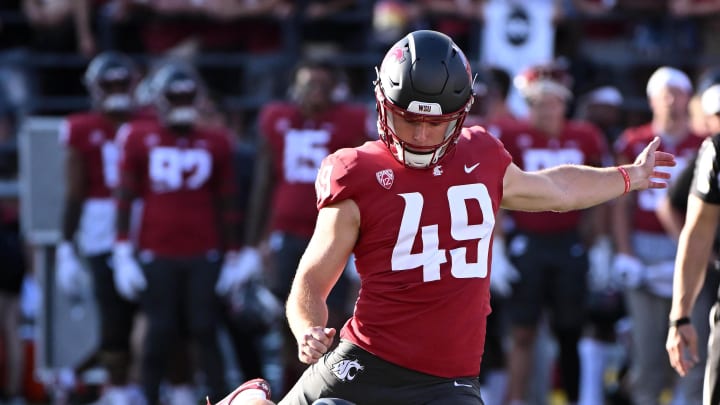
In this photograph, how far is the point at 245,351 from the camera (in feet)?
29.1

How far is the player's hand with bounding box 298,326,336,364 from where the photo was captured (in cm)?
388

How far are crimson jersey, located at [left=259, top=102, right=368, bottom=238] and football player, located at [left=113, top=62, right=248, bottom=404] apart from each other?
1.05 feet

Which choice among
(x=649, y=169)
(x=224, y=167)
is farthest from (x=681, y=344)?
(x=224, y=167)

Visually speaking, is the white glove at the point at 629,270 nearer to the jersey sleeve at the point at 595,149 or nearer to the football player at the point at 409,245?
the jersey sleeve at the point at 595,149

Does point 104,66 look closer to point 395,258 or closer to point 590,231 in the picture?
point 590,231

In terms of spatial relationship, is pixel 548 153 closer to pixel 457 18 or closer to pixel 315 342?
pixel 457 18

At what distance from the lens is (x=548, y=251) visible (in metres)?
7.93

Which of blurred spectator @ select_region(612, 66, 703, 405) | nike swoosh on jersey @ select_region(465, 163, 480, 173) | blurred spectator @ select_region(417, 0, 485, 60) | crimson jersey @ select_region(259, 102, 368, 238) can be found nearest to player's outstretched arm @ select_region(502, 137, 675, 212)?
nike swoosh on jersey @ select_region(465, 163, 480, 173)

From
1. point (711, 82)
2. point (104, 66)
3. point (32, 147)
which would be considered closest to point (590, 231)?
point (711, 82)

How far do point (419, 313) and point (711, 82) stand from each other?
3.36 meters

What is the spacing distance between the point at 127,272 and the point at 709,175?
403 centimetres

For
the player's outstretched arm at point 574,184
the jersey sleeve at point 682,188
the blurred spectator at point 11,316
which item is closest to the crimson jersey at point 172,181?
the blurred spectator at point 11,316

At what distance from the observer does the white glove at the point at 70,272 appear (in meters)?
8.62

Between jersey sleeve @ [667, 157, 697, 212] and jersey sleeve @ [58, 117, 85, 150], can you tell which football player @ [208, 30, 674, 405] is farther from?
jersey sleeve @ [58, 117, 85, 150]
